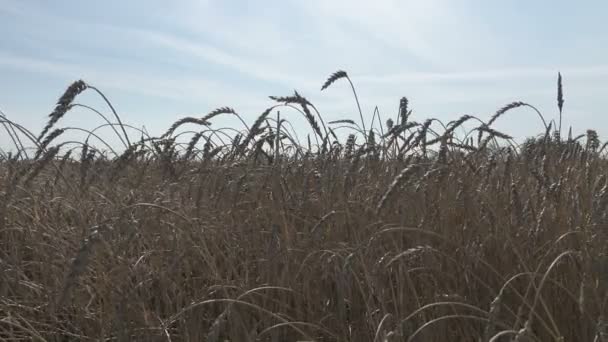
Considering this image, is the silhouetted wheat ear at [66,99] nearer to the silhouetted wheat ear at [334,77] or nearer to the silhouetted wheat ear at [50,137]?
the silhouetted wheat ear at [50,137]

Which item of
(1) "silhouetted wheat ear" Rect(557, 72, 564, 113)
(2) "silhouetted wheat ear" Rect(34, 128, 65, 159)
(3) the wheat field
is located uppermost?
(1) "silhouetted wheat ear" Rect(557, 72, 564, 113)

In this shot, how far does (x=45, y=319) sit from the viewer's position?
2236 millimetres

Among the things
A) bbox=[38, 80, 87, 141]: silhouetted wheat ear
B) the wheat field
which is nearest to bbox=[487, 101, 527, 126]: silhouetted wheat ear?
the wheat field

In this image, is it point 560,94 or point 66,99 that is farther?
point 560,94

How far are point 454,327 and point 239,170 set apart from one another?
1677 millimetres

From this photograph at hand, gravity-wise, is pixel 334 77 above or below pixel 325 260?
above

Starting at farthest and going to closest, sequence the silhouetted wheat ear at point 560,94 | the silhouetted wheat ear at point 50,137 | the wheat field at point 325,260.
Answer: the silhouetted wheat ear at point 560,94, the silhouetted wheat ear at point 50,137, the wheat field at point 325,260

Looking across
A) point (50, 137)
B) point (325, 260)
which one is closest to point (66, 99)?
point (50, 137)

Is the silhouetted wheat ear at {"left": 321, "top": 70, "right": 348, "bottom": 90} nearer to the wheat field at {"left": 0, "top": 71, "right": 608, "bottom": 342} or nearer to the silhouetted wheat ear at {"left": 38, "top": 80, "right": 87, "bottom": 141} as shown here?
the wheat field at {"left": 0, "top": 71, "right": 608, "bottom": 342}

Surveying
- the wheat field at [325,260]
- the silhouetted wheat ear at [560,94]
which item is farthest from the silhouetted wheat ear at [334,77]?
the silhouetted wheat ear at [560,94]

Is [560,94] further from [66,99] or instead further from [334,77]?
[66,99]

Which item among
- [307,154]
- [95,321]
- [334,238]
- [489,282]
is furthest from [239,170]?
[489,282]

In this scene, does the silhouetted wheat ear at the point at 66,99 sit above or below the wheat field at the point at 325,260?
above

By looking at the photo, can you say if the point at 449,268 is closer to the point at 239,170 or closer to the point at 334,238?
the point at 334,238
